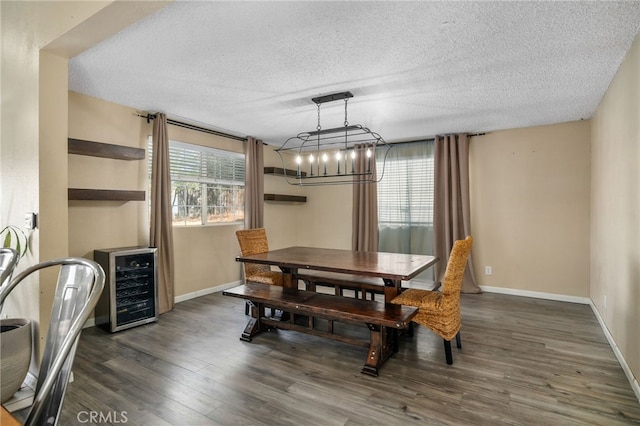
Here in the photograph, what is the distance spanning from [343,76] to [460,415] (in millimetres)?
2679

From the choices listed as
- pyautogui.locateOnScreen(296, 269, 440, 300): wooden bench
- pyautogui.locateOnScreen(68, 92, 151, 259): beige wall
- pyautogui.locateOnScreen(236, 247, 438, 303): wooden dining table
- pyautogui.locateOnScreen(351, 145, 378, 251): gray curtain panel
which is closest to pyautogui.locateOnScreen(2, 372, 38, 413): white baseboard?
pyautogui.locateOnScreen(68, 92, 151, 259): beige wall

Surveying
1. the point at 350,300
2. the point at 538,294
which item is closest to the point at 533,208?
the point at 538,294

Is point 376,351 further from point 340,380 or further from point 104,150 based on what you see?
point 104,150

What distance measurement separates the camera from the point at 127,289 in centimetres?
346

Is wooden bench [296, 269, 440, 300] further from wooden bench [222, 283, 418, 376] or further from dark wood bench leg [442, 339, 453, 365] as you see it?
dark wood bench leg [442, 339, 453, 365]

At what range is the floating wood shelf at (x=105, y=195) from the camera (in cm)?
315

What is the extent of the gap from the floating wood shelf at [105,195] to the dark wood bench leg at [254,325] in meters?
1.80

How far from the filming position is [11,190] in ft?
8.22

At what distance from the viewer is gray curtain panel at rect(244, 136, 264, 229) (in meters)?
5.13

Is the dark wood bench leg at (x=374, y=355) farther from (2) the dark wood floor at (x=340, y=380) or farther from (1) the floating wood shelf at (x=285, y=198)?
(1) the floating wood shelf at (x=285, y=198)

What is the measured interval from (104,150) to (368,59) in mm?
2724

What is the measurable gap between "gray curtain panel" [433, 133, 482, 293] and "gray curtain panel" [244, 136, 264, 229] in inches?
109

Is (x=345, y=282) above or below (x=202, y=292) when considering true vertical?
above

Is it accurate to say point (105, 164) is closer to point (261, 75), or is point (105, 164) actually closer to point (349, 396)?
point (261, 75)
